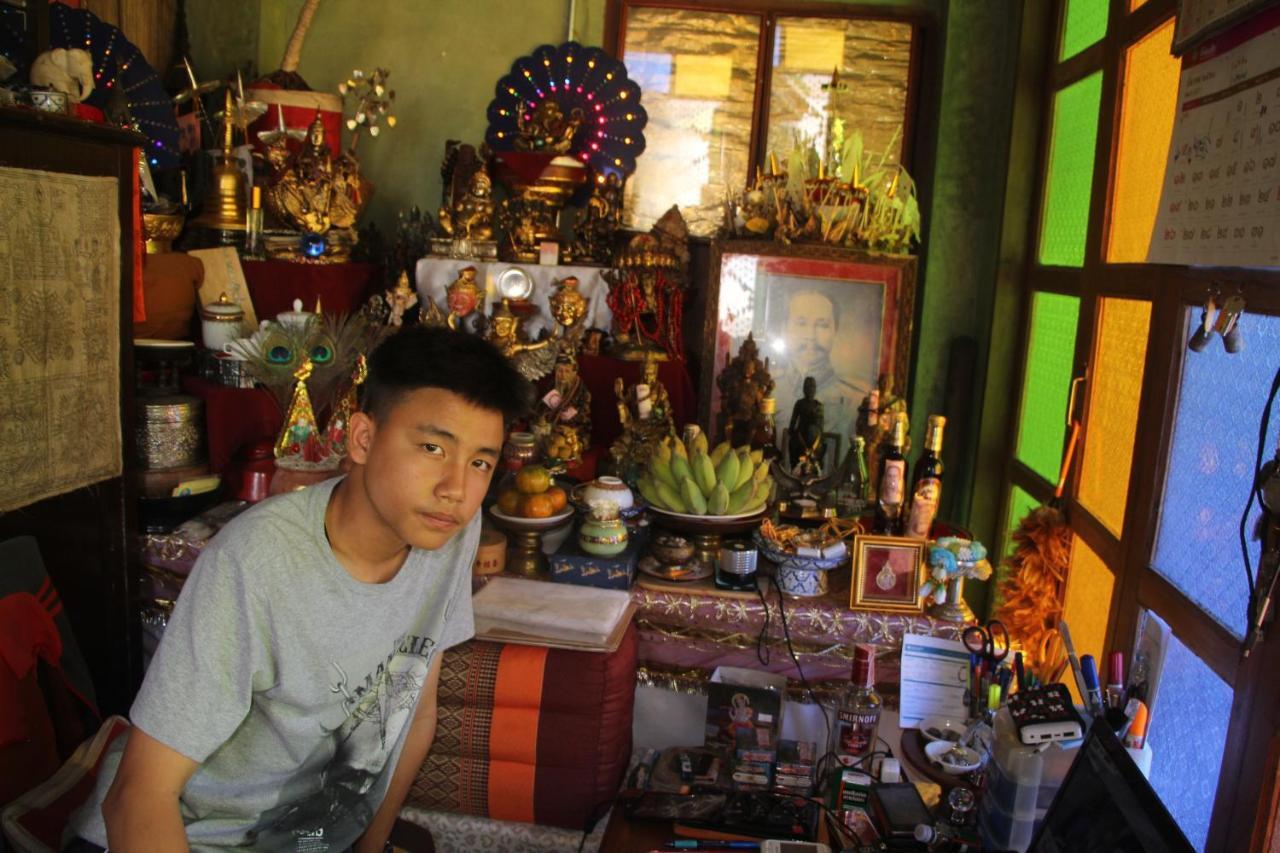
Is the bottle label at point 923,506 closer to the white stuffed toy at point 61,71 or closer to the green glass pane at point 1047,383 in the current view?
the green glass pane at point 1047,383

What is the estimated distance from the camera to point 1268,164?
1.44 meters

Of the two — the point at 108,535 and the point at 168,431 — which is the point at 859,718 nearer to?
the point at 108,535

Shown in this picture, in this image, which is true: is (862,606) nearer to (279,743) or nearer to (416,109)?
(279,743)

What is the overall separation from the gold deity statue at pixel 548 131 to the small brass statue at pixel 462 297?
781 mm

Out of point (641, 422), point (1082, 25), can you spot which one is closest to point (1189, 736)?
point (641, 422)

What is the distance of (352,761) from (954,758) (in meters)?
Answer: 1.06

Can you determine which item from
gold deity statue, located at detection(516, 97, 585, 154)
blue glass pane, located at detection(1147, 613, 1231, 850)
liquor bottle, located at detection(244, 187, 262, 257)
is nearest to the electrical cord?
blue glass pane, located at detection(1147, 613, 1231, 850)

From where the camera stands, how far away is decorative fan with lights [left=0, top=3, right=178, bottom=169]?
3.12 meters

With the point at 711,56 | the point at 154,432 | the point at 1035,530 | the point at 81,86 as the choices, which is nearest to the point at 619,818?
the point at 1035,530

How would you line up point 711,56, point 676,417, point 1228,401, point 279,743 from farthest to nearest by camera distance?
point 711,56
point 676,417
point 1228,401
point 279,743

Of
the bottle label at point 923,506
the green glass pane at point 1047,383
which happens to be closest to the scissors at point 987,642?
the bottle label at point 923,506

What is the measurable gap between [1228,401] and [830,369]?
5.17 ft

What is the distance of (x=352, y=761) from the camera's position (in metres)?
1.67

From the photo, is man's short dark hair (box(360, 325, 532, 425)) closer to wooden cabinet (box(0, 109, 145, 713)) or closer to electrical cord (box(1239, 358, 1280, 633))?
electrical cord (box(1239, 358, 1280, 633))
